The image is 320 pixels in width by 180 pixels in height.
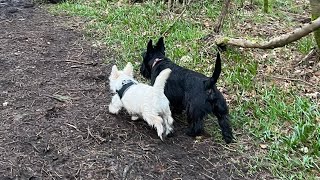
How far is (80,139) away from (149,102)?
0.79 metres

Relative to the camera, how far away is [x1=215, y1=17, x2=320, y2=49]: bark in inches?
163

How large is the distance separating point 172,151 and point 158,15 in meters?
4.86

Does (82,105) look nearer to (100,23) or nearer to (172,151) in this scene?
(172,151)

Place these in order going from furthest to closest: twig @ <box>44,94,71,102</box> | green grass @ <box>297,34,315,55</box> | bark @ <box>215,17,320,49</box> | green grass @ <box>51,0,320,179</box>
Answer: green grass @ <box>297,34,315,55</box>, twig @ <box>44,94,71,102</box>, bark @ <box>215,17,320,49</box>, green grass @ <box>51,0,320,179</box>

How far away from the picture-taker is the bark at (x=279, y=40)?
13.6ft

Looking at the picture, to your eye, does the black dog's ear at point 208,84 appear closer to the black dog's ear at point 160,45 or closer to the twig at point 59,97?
the black dog's ear at point 160,45

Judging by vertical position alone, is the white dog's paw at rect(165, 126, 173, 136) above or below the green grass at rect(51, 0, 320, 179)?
below

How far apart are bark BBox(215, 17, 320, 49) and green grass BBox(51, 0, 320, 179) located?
20 centimetres

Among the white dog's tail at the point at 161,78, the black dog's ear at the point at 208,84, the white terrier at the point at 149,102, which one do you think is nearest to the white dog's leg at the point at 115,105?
the white terrier at the point at 149,102

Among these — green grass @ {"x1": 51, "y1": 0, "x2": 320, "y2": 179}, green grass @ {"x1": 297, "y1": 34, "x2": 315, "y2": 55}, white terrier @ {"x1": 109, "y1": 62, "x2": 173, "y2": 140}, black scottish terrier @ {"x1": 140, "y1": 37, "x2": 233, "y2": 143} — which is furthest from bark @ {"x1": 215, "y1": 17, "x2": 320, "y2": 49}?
white terrier @ {"x1": 109, "y1": 62, "x2": 173, "y2": 140}

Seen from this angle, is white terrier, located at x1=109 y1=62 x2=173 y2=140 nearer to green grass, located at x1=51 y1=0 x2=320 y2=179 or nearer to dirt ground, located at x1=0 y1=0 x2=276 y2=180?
dirt ground, located at x1=0 y1=0 x2=276 y2=180

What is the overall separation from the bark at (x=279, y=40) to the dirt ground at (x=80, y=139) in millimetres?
1652

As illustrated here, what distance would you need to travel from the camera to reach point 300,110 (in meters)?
4.02

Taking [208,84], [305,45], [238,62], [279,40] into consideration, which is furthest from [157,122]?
[305,45]
